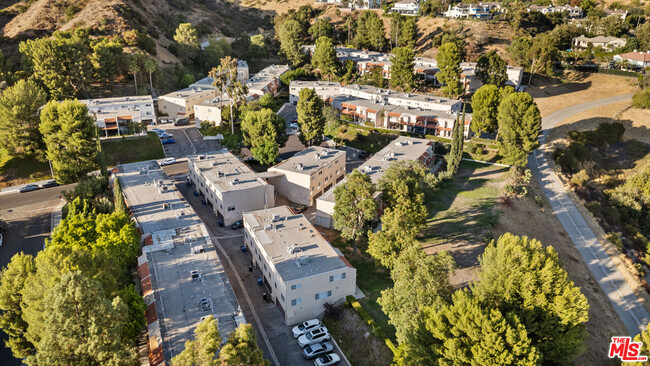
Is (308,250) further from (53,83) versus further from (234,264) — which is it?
(53,83)

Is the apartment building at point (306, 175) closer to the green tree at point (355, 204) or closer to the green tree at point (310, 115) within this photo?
the green tree at point (310, 115)

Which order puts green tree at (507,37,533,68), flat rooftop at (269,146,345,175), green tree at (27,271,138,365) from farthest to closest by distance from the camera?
green tree at (507,37,533,68), flat rooftop at (269,146,345,175), green tree at (27,271,138,365)

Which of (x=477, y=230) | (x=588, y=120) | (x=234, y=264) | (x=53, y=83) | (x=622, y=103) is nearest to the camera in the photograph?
(x=234, y=264)

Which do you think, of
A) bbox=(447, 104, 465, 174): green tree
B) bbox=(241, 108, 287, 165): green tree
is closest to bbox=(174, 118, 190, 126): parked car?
bbox=(241, 108, 287, 165): green tree

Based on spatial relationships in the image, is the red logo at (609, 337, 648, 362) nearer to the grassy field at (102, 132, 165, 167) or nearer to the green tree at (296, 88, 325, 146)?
the green tree at (296, 88, 325, 146)

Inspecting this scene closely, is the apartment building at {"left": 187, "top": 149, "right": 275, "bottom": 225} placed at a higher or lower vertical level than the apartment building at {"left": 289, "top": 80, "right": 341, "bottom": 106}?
lower

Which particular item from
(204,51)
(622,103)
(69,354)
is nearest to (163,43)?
(204,51)
